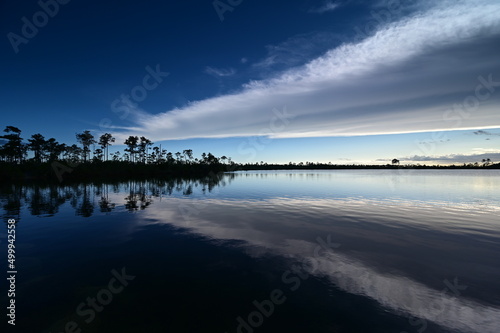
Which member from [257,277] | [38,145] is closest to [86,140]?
[38,145]

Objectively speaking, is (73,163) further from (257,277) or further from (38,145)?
(257,277)

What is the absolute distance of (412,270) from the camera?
10070 mm

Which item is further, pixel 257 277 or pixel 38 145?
pixel 38 145

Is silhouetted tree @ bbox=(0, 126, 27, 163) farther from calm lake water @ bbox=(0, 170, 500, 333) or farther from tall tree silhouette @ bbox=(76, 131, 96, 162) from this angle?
calm lake water @ bbox=(0, 170, 500, 333)

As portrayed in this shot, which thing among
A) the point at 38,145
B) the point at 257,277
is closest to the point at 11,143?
the point at 38,145

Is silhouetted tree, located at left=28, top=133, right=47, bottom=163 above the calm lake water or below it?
above

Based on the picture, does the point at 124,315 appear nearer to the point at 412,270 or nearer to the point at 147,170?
the point at 412,270

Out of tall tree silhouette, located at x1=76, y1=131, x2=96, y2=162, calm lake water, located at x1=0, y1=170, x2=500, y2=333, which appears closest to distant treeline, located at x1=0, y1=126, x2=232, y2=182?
tall tree silhouette, located at x1=76, y1=131, x2=96, y2=162

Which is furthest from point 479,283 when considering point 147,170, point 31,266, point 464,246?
point 147,170

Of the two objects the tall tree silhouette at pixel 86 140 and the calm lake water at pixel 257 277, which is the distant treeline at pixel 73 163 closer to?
the tall tree silhouette at pixel 86 140

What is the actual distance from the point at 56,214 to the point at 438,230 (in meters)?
33.0

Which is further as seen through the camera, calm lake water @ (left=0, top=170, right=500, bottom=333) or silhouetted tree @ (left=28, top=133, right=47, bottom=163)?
silhouetted tree @ (left=28, top=133, right=47, bottom=163)

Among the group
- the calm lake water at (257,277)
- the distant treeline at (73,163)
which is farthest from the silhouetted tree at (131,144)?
the calm lake water at (257,277)

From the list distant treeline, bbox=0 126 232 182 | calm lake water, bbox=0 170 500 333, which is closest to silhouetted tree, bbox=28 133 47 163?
distant treeline, bbox=0 126 232 182
